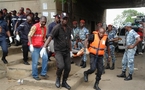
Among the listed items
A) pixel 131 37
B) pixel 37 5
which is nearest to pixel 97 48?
pixel 131 37

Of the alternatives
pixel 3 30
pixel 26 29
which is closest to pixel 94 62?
pixel 26 29

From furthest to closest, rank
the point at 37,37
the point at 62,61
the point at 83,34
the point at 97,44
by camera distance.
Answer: the point at 83,34 < the point at 37,37 < the point at 97,44 < the point at 62,61

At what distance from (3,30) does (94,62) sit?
3460 millimetres

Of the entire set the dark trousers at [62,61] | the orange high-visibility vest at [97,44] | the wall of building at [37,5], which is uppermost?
the wall of building at [37,5]

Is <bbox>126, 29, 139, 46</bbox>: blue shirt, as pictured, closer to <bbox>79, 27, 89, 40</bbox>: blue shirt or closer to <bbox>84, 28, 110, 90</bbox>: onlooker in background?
<bbox>84, 28, 110, 90</bbox>: onlooker in background

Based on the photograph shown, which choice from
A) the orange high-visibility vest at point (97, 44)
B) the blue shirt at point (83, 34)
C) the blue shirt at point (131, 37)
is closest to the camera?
the orange high-visibility vest at point (97, 44)

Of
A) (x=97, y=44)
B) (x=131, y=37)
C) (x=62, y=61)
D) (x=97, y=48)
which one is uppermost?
(x=131, y=37)

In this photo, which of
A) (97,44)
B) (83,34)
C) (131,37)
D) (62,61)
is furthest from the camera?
(83,34)

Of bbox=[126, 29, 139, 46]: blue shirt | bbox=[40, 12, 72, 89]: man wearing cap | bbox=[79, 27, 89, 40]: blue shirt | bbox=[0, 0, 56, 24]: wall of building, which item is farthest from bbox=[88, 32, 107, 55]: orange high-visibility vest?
bbox=[0, 0, 56, 24]: wall of building

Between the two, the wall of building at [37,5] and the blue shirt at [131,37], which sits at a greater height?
the wall of building at [37,5]

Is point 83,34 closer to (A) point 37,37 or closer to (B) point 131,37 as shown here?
(B) point 131,37

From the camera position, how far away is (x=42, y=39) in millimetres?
6195

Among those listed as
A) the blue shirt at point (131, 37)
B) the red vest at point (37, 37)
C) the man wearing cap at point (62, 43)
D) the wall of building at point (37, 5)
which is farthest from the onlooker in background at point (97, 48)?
the wall of building at point (37, 5)

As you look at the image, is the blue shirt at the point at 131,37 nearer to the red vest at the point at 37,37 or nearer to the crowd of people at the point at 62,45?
the crowd of people at the point at 62,45
